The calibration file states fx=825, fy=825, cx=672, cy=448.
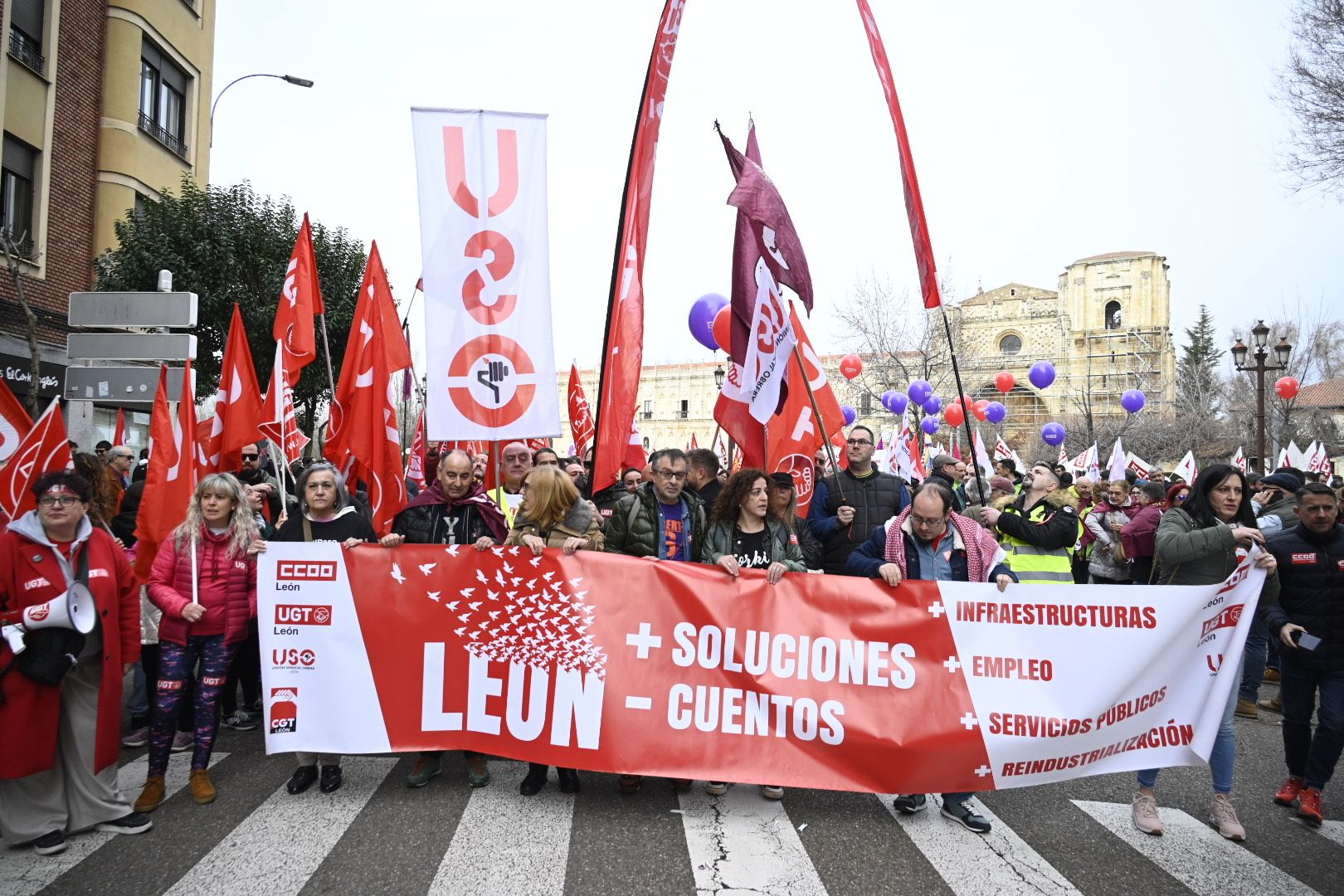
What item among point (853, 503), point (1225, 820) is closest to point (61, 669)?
point (853, 503)

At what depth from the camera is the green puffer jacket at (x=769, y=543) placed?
502cm

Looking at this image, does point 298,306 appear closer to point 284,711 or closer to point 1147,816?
point 284,711

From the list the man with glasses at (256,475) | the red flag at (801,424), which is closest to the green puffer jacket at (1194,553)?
the red flag at (801,424)

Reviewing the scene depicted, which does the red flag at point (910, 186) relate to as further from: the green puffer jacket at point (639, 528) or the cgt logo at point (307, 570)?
the cgt logo at point (307, 570)

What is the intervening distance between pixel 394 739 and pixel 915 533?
3.18 meters

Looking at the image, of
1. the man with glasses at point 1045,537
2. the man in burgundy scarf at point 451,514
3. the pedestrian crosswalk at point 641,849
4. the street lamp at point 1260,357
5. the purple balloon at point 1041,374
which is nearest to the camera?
the pedestrian crosswalk at point 641,849

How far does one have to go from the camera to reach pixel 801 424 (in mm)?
7137

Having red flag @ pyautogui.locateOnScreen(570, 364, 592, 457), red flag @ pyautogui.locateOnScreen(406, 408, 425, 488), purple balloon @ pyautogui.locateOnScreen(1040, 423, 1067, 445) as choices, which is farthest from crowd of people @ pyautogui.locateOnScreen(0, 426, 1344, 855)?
purple balloon @ pyautogui.locateOnScreen(1040, 423, 1067, 445)

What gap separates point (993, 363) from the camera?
55188 mm

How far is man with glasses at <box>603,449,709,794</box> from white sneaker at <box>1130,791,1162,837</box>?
9.15 ft

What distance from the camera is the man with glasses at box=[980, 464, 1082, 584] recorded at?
6.13 metres

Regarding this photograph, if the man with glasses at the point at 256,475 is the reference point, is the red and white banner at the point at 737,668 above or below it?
below

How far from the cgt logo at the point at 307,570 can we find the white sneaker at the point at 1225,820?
5064 mm

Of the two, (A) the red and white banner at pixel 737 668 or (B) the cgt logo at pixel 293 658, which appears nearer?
(A) the red and white banner at pixel 737 668
